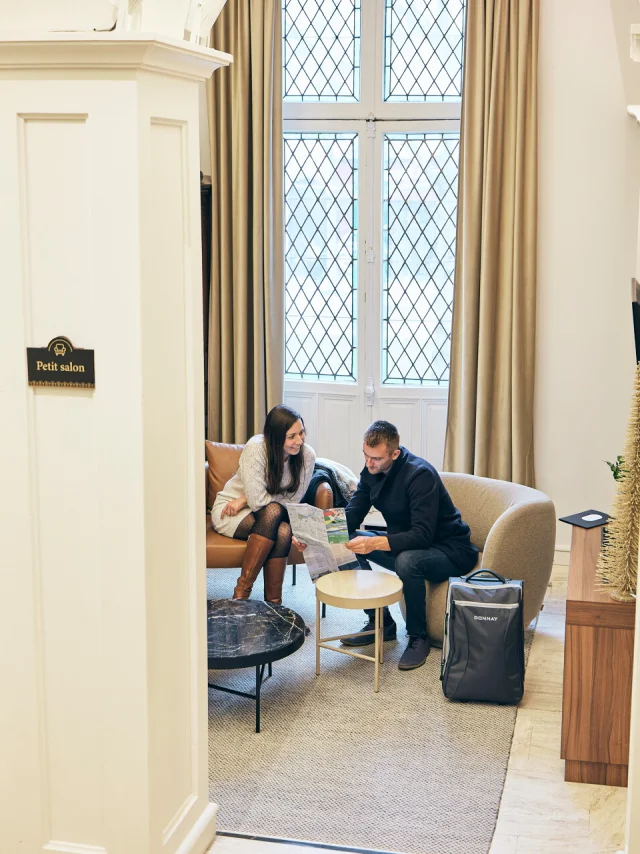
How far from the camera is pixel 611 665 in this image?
3.78 metres

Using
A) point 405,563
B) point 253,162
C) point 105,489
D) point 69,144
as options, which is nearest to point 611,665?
point 405,563

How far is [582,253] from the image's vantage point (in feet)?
20.7

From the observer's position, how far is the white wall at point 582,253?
20.2 feet

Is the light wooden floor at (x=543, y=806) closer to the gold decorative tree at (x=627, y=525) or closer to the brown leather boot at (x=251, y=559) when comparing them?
the gold decorative tree at (x=627, y=525)

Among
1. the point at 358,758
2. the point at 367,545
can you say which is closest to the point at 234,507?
the point at 367,545

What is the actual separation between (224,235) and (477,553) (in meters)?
2.88

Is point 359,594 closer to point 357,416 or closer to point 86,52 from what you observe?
point 357,416

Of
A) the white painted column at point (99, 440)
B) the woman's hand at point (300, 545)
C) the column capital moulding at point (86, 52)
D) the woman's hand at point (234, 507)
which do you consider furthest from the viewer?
the woman's hand at point (234, 507)

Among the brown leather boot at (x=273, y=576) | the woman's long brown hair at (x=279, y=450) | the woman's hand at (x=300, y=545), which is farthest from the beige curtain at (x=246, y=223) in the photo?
the woman's hand at (x=300, y=545)

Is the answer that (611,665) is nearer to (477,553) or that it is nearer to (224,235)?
(477,553)

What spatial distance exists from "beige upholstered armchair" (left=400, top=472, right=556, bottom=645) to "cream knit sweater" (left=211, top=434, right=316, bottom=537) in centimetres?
84

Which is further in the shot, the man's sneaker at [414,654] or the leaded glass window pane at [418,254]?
the leaded glass window pane at [418,254]

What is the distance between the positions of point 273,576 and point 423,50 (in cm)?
352

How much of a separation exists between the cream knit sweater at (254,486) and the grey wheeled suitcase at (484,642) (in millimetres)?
1187
